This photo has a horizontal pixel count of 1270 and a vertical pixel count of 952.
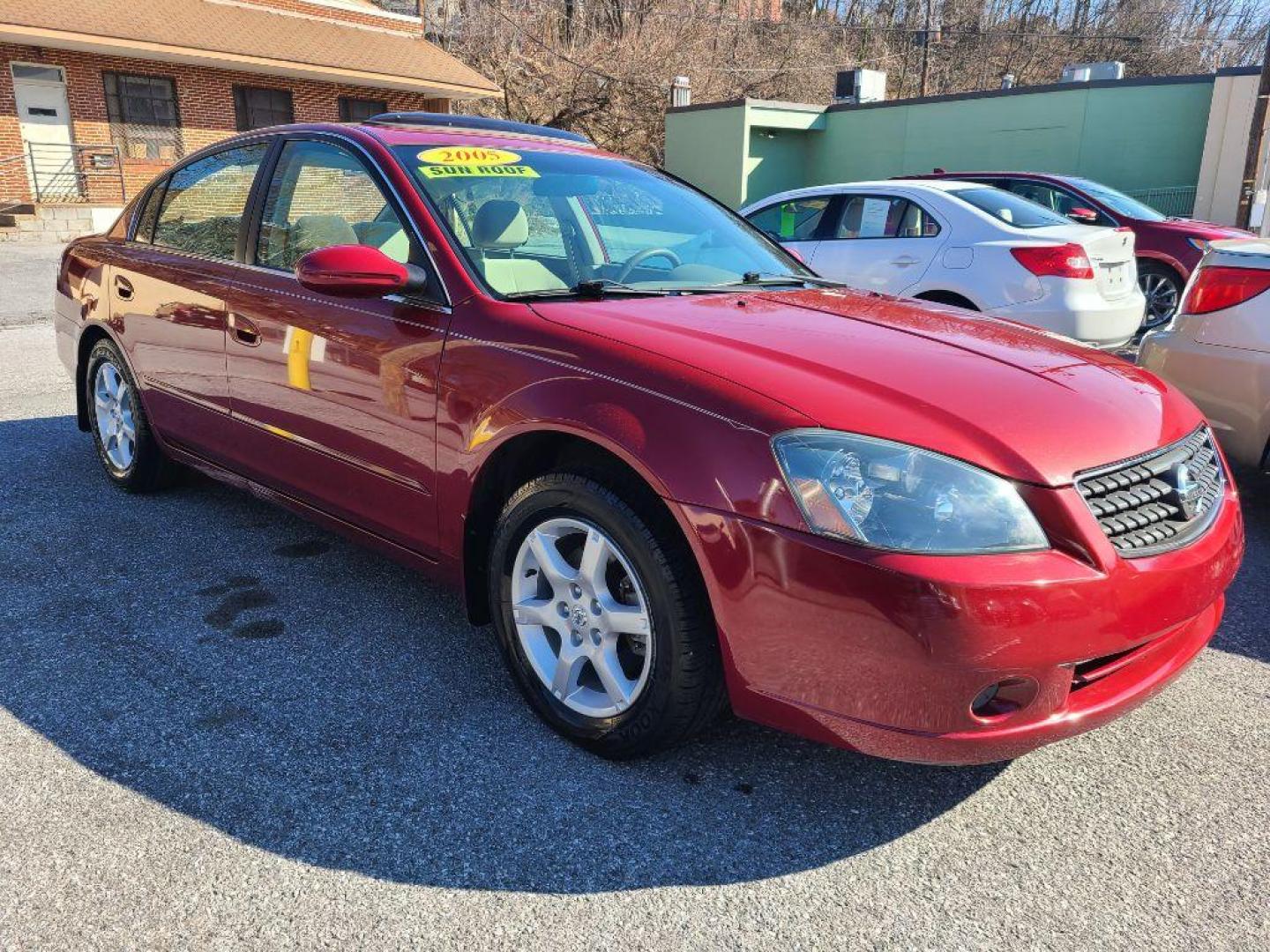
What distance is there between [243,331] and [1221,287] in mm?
4054

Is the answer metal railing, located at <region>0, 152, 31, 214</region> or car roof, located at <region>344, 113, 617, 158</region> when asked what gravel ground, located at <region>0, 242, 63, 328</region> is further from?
car roof, located at <region>344, 113, 617, 158</region>

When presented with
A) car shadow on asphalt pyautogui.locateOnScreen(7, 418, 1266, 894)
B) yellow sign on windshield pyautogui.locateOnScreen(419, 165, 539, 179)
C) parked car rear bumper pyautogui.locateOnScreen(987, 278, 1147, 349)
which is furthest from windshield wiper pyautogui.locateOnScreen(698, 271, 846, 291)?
parked car rear bumper pyautogui.locateOnScreen(987, 278, 1147, 349)

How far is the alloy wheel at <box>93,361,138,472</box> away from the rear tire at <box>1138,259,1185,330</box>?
29.0 ft

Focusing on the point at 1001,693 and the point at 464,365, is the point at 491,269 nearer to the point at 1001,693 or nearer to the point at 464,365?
the point at 464,365

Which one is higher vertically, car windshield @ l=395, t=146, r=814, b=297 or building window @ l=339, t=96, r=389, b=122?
building window @ l=339, t=96, r=389, b=122

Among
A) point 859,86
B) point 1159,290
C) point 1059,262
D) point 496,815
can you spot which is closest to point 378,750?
point 496,815

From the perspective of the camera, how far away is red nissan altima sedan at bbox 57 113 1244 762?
2.10m

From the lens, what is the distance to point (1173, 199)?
60.2 feet

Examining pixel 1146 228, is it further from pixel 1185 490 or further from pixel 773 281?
pixel 1185 490

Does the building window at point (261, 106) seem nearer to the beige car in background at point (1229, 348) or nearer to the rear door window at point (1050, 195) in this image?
the rear door window at point (1050, 195)

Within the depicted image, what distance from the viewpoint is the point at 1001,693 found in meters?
2.13

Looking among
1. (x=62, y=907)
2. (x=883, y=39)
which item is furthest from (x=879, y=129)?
(x=62, y=907)

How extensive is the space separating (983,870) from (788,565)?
2.74ft

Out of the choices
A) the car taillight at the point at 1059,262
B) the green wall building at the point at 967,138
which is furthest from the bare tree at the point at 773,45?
the car taillight at the point at 1059,262
